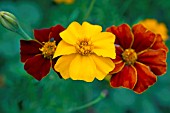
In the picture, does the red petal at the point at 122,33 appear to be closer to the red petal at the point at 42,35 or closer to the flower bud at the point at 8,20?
the red petal at the point at 42,35

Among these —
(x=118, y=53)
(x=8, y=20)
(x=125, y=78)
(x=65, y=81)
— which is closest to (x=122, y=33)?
(x=118, y=53)

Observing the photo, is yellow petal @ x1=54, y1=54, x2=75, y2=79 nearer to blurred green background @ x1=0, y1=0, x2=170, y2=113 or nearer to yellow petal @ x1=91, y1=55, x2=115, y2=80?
yellow petal @ x1=91, y1=55, x2=115, y2=80

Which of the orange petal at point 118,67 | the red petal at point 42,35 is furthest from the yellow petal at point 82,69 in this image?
the red petal at point 42,35

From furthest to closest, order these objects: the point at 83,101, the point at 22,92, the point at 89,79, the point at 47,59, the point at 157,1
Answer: the point at 157,1 < the point at 83,101 < the point at 22,92 < the point at 47,59 < the point at 89,79

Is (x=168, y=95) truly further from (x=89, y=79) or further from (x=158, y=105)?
(x=89, y=79)

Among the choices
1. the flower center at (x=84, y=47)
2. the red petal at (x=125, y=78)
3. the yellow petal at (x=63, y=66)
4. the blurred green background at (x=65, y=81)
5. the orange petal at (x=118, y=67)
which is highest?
the flower center at (x=84, y=47)

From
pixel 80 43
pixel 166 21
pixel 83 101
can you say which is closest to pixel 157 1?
pixel 166 21

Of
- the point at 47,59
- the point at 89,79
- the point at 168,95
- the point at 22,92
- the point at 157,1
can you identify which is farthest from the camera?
the point at 157,1
